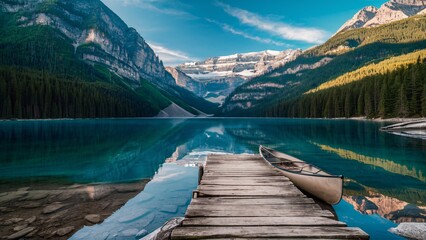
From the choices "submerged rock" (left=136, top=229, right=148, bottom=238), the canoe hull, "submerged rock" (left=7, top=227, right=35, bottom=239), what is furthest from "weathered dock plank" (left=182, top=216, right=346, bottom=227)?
"submerged rock" (left=7, top=227, right=35, bottom=239)

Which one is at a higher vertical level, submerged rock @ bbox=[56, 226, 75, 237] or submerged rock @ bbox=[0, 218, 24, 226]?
submerged rock @ bbox=[0, 218, 24, 226]

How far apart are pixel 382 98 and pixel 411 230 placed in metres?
112

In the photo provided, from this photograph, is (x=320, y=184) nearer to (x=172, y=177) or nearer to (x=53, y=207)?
(x=172, y=177)

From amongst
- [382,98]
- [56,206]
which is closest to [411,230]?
[56,206]

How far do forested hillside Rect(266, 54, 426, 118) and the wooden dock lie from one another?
3884 inches

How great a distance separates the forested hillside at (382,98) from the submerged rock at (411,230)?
95585 millimetres

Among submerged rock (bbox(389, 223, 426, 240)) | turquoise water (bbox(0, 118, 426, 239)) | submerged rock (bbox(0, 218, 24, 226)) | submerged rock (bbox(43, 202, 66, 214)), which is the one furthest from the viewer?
submerged rock (bbox(43, 202, 66, 214))

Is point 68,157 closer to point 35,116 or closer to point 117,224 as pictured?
point 117,224

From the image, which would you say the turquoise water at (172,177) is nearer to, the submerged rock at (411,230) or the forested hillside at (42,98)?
the submerged rock at (411,230)

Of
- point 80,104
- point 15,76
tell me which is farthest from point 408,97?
point 15,76

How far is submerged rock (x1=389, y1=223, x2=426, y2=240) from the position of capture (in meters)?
9.62

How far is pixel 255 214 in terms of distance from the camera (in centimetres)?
819

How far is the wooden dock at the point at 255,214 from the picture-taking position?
21.3 ft

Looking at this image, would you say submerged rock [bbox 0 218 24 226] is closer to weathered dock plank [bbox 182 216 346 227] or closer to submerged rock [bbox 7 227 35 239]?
submerged rock [bbox 7 227 35 239]
